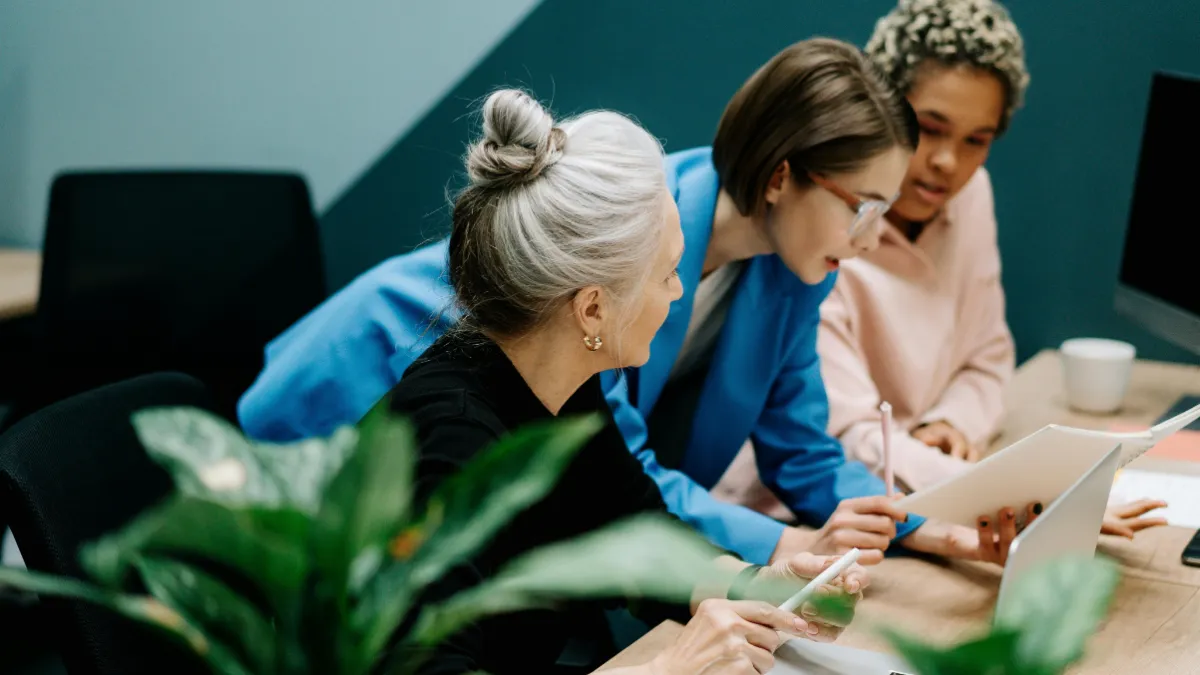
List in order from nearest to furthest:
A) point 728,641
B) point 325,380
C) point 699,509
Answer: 1. point 728,641
2. point 699,509
3. point 325,380

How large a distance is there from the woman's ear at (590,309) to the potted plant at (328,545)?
678 millimetres

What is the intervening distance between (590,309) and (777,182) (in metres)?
0.48

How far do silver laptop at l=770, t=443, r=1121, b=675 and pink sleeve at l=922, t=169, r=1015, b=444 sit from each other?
871mm

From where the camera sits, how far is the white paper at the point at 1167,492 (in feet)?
5.34

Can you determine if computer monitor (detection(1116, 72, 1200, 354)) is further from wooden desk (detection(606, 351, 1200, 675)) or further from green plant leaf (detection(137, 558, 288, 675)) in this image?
green plant leaf (detection(137, 558, 288, 675))

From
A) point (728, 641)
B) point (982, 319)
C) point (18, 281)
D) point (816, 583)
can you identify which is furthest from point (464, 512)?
point (18, 281)

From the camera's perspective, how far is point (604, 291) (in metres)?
1.31

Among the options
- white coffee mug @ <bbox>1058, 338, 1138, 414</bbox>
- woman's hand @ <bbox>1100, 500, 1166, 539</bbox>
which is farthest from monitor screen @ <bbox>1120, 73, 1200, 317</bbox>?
woman's hand @ <bbox>1100, 500, 1166, 539</bbox>

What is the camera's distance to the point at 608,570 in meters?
0.59

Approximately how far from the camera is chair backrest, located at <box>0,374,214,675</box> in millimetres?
1077

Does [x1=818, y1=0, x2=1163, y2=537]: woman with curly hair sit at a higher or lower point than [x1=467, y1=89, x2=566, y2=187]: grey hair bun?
lower

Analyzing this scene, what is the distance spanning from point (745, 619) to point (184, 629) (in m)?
0.64

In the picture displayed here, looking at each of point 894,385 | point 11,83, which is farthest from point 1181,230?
point 11,83

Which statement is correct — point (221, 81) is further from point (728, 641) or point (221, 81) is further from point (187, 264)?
point (728, 641)
